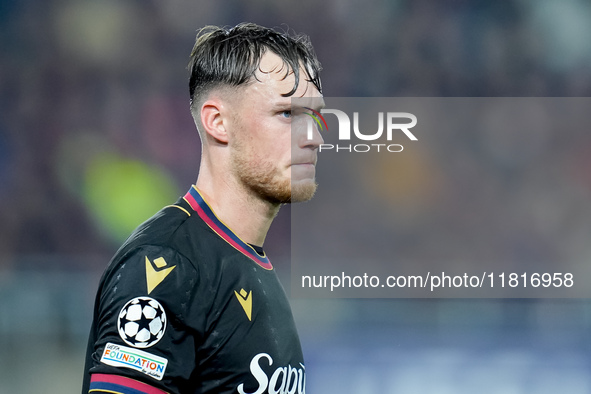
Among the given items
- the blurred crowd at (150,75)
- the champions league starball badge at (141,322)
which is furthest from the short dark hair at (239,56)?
the blurred crowd at (150,75)

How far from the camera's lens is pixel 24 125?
716 cm

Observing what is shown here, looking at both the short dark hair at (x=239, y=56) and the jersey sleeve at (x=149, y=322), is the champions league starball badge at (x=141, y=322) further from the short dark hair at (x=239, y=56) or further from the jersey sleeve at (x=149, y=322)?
the short dark hair at (x=239, y=56)

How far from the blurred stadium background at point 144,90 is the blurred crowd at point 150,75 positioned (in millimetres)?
14

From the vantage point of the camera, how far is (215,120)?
1856 mm

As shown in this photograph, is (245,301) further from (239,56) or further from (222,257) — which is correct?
(239,56)

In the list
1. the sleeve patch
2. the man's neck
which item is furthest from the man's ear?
the sleeve patch

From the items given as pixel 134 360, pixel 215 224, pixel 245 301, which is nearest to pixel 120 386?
pixel 134 360

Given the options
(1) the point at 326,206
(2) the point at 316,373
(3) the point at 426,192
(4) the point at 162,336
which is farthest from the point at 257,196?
(3) the point at 426,192

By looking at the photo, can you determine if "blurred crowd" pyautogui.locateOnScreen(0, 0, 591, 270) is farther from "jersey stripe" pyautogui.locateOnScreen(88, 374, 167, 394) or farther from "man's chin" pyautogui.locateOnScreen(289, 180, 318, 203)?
"jersey stripe" pyautogui.locateOnScreen(88, 374, 167, 394)

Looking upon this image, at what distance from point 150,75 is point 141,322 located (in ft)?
20.1

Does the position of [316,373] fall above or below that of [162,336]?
above

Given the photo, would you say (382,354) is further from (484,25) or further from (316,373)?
(484,25)

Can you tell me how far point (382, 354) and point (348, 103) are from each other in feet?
8.71

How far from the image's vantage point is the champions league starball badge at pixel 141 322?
1475mm
